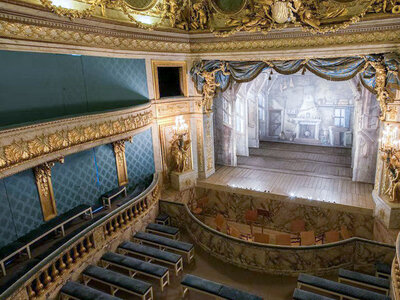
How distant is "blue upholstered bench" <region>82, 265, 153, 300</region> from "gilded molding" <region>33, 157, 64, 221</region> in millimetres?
1754

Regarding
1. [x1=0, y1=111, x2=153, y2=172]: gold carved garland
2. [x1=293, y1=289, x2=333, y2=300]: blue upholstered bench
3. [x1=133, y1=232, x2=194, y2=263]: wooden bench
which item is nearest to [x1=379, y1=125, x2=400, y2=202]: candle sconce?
[x1=293, y1=289, x2=333, y2=300]: blue upholstered bench

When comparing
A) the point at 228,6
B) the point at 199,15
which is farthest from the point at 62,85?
the point at 228,6

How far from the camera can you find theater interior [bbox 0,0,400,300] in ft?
20.2

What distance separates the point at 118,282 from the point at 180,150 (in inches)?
208

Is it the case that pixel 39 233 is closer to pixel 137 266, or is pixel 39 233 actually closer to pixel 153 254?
pixel 137 266

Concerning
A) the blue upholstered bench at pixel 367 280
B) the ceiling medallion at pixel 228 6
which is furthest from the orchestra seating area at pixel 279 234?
the ceiling medallion at pixel 228 6

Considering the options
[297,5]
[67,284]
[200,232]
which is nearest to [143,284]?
[67,284]

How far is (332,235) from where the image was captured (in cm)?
803

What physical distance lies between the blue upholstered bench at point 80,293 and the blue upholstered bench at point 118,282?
0.33 m

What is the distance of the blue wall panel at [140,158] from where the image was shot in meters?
9.35

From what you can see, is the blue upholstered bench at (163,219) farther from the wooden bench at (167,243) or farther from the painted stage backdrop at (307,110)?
the painted stage backdrop at (307,110)

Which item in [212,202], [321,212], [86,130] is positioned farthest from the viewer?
[212,202]

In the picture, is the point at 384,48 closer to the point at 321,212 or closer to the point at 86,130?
the point at 321,212

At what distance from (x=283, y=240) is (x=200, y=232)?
2250 millimetres
